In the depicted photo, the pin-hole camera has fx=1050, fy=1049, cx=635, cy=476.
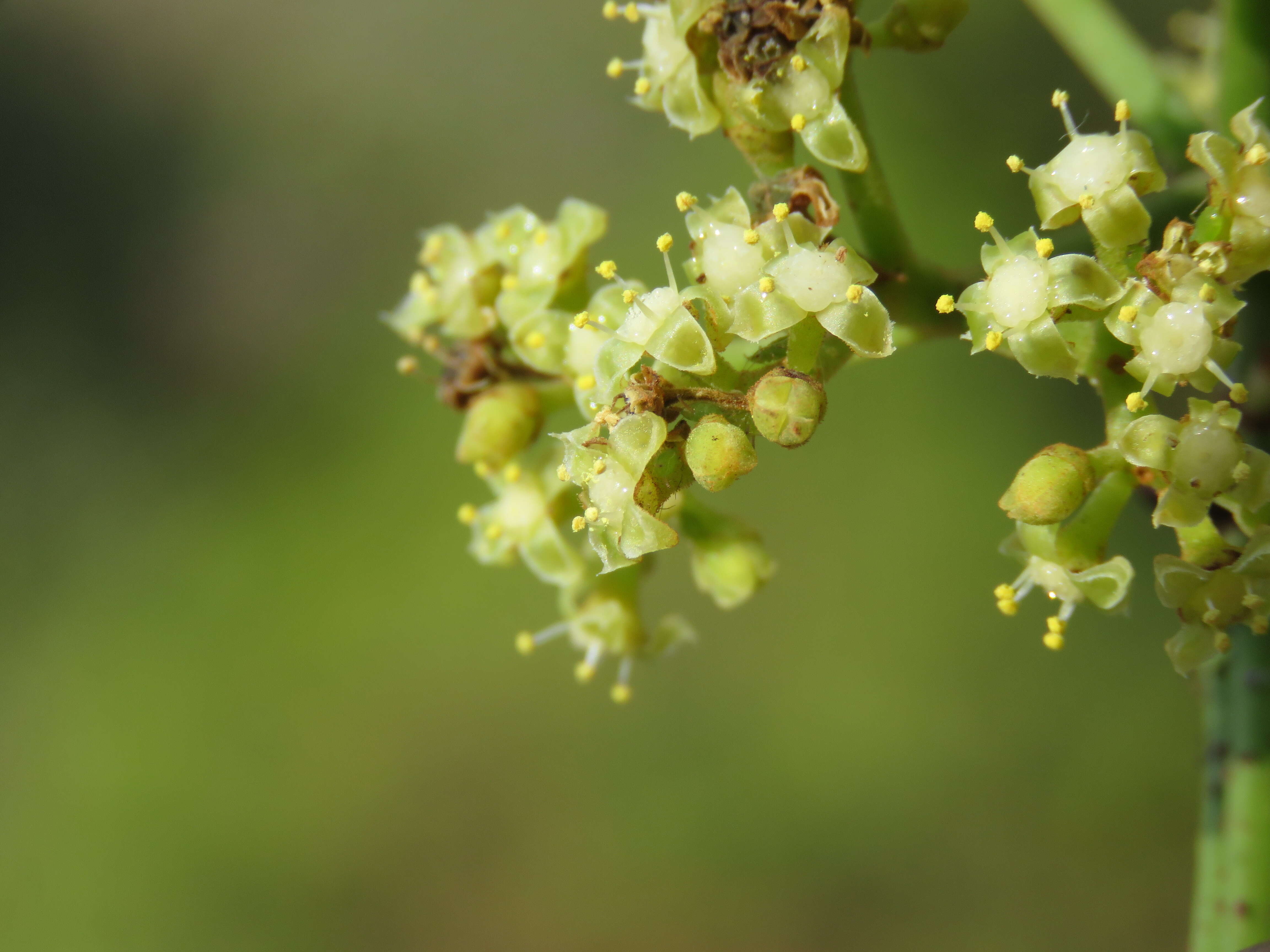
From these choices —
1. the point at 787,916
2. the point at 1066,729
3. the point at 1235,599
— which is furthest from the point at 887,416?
the point at 1235,599

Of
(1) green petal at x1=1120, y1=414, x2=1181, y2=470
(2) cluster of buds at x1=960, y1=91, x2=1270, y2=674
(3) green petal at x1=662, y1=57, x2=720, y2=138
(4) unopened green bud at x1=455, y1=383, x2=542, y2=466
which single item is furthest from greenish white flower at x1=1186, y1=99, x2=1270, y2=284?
(4) unopened green bud at x1=455, y1=383, x2=542, y2=466

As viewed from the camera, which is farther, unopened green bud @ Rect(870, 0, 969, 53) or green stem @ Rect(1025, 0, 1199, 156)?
green stem @ Rect(1025, 0, 1199, 156)

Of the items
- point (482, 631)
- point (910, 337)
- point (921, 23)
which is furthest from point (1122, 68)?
point (482, 631)

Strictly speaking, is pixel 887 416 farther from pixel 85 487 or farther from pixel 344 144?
pixel 85 487

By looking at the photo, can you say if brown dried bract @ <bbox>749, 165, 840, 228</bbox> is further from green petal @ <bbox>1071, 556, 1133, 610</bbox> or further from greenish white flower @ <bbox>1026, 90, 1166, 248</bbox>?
green petal @ <bbox>1071, 556, 1133, 610</bbox>

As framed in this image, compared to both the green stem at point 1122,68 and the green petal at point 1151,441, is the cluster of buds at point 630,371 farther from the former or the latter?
Answer: the green stem at point 1122,68

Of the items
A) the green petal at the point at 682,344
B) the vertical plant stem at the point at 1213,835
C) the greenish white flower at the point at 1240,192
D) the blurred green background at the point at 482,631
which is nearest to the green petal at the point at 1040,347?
the greenish white flower at the point at 1240,192
